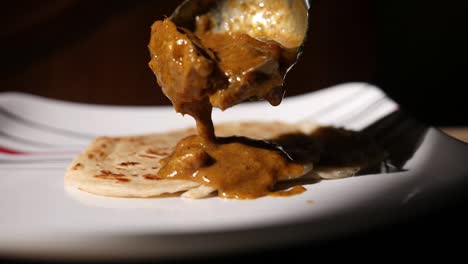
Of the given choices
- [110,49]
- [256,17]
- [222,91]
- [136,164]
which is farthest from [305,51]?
[222,91]

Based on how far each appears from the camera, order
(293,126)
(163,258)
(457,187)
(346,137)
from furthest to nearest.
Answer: (293,126) < (346,137) < (457,187) < (163,258)

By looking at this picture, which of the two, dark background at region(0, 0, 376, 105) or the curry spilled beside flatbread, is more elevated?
dark background at region(0, 0, 376, 105)

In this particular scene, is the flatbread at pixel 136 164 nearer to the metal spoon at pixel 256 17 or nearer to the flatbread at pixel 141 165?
the flatbread at pixel 141 165

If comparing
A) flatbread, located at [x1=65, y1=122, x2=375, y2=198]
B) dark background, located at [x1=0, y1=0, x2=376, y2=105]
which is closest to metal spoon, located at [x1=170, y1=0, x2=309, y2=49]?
flatbread, located at [x1=65, y1=122, x2=375, y2=198]

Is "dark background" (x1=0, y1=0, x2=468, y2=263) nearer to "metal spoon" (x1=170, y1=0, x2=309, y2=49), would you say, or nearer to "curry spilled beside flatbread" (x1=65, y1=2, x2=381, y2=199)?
"metal spoon" (x1=170, y1=0, x2=309, y2=49)

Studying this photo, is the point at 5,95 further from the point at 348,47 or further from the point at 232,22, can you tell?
the point at 348,47

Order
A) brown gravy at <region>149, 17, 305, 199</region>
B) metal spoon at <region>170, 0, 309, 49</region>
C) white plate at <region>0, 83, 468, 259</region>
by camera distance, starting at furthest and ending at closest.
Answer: metal spoon at <region>170, 0, 309, 49</region>, brown gravy at <region>149, 17, 305, 199</region>, white plate at <region>0, 83, 468, 259</region>

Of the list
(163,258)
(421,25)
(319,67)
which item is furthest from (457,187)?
(421,25)
